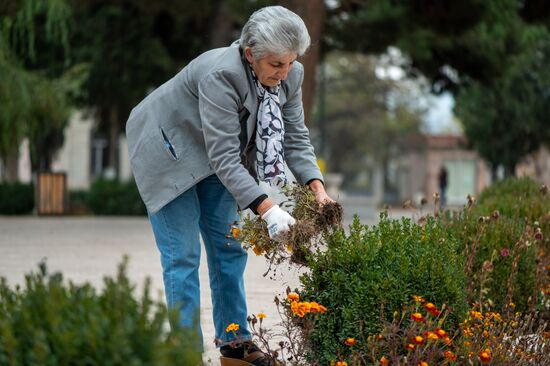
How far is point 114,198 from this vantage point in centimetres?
2444

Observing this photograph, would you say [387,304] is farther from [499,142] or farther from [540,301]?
[499,142]

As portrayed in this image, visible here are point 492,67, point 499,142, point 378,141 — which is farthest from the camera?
point 378,141

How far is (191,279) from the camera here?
4344 mm

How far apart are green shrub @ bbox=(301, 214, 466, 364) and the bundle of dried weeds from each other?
6cm

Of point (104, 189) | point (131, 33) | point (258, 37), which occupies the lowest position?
point (104, 189)

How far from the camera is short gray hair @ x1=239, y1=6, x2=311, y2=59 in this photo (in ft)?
13.0

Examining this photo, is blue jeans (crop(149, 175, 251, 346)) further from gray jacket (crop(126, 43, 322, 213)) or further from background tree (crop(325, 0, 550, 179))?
background tree (crop(325, 0, 550, 179))

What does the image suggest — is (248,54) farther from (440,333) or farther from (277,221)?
(440,333)

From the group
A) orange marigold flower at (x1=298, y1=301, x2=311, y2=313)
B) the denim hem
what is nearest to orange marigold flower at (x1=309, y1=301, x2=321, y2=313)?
orange marigold flower at (x1=298, y1=301, x2=311, y2=313)

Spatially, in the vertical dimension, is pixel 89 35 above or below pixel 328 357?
above

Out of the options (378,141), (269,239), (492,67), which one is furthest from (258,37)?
(378,141)

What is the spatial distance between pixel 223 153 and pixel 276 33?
528mm

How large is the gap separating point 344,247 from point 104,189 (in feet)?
68.6

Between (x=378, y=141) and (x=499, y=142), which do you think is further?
(x=378, y=141)
